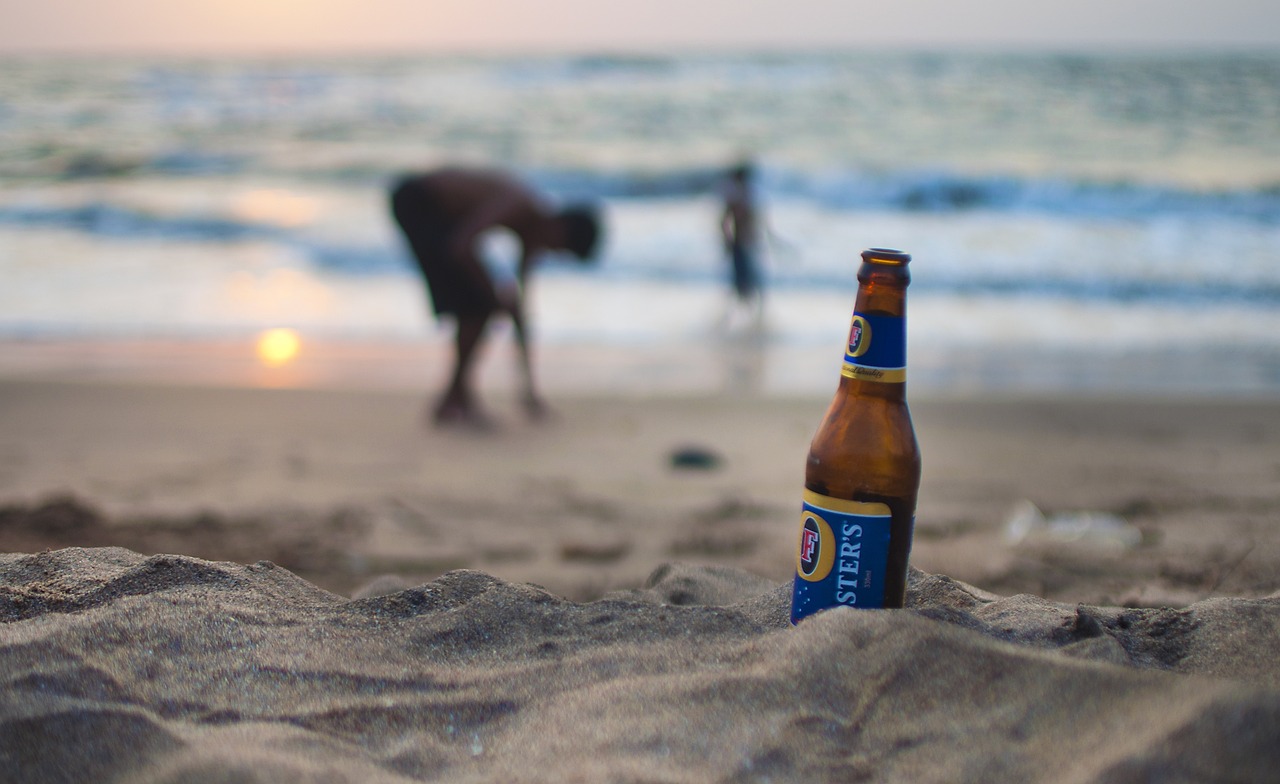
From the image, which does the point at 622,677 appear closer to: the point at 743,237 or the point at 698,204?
the point at 743,237

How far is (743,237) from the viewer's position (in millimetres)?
9055

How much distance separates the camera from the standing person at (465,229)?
5680 mm

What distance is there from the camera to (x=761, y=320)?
8.99m

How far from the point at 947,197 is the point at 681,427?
417 inches

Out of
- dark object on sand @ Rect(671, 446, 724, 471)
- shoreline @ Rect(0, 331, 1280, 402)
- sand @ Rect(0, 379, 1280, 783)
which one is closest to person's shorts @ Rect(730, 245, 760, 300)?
shoreline @ Rect(0, 331, 1280, 402)

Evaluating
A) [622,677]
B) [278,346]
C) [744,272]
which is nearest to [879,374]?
[622,677]

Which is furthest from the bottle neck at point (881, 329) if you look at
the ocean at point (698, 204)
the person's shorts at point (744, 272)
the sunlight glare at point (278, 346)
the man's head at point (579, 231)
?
the person's shorts at point (744, 272)

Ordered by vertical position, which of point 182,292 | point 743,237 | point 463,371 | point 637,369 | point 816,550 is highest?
point 743,237

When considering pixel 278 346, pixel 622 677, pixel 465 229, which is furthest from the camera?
→ pixel 278 346

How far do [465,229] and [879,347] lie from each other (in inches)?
177

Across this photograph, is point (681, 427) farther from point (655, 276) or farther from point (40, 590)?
point (655, 276)

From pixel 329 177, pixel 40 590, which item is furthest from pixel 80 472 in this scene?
pixel 329 177

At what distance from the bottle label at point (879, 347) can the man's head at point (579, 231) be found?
4.60 meters

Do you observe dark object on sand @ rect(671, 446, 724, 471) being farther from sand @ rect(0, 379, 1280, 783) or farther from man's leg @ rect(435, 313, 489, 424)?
sand @ rect(0, 379, 1280, 783)
